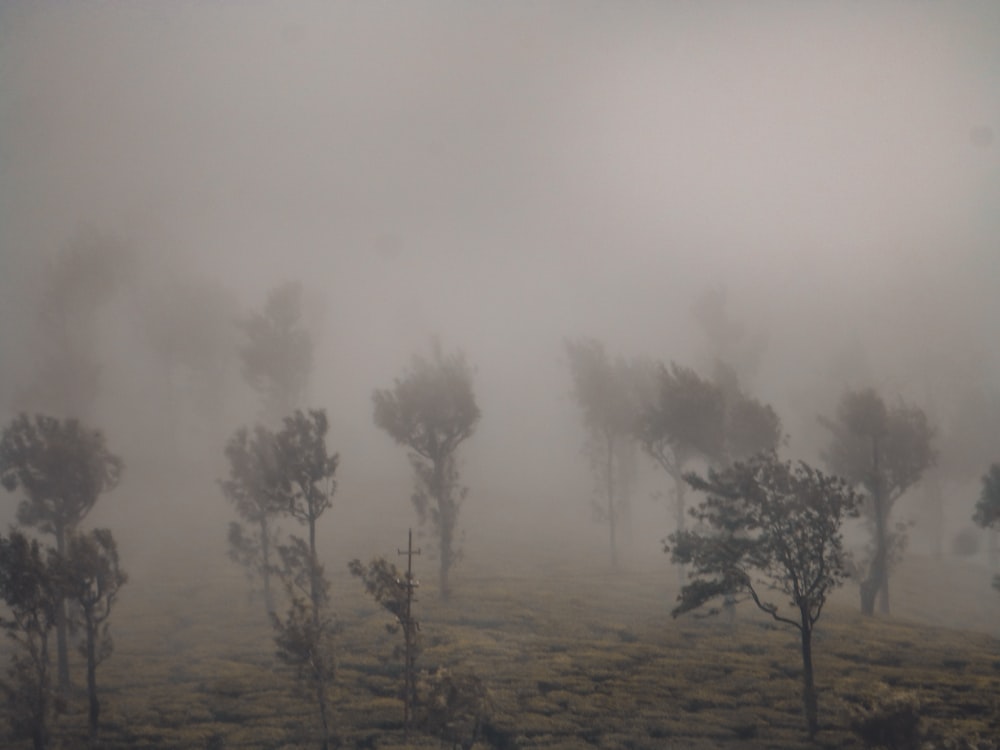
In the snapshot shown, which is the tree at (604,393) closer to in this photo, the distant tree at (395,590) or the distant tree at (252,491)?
the distant tree at (252,491)

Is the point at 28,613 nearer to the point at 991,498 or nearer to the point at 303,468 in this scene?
the point at 303,468

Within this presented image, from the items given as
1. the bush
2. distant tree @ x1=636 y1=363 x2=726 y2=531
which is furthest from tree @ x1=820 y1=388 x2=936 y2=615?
the bush

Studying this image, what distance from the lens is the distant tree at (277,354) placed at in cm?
9025

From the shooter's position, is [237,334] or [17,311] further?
[17,311]

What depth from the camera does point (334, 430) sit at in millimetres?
133250

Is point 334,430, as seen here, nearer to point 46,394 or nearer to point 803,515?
point 46,394

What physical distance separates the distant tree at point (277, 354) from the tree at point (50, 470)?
47.7 meters

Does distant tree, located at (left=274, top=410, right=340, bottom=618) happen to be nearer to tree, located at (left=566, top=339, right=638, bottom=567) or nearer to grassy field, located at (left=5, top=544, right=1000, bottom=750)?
grassy field, located at (left=5, top=544, right=1000, bottom=750)

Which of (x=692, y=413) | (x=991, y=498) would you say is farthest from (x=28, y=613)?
(x=991, y=498)

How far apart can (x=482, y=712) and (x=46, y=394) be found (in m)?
86.4

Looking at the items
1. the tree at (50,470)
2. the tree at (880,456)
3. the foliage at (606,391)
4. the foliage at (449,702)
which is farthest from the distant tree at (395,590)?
the foliage at (606,391)

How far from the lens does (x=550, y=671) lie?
37875 mm

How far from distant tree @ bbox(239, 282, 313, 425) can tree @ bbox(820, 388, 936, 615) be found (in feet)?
208

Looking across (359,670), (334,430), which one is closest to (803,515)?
(359,670)
